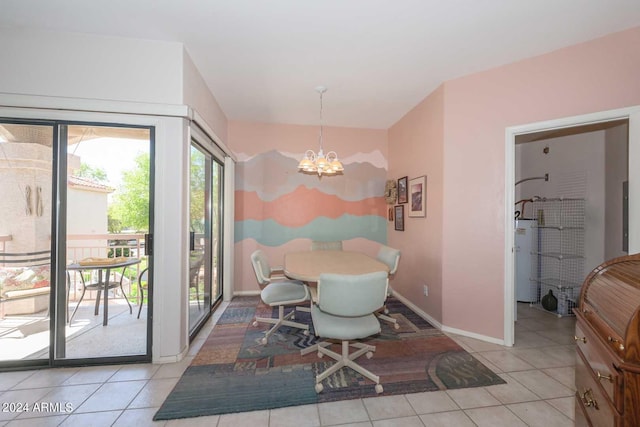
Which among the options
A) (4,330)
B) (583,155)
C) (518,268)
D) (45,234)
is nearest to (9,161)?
(45,234)

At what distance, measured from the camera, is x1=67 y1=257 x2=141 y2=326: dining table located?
218 centimetres

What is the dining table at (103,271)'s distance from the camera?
7.14 feet

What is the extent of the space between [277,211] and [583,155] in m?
4.48

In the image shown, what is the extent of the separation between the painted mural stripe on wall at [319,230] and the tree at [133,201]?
1796 millimetres

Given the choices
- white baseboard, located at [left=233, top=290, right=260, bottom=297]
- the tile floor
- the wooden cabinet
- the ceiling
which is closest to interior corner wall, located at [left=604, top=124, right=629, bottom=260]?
the ceiling

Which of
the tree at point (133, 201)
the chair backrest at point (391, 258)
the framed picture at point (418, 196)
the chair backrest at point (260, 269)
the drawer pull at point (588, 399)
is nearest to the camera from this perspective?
the drawer pull at point (588, 399)

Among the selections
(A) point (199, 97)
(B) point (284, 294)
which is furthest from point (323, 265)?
(A) point (199, 97)

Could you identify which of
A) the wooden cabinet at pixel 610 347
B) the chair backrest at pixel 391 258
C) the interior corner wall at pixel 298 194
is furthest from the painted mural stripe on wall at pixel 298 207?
the wooden cabinet at pixel 610 347

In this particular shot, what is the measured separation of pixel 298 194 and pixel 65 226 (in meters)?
2.77

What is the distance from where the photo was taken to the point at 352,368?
6.48ft

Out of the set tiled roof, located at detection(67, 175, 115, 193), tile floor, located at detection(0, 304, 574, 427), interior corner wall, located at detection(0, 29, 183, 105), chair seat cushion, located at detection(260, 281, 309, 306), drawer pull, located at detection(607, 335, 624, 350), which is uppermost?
interior corner wall, located at detection(0, 29, 183, 105)

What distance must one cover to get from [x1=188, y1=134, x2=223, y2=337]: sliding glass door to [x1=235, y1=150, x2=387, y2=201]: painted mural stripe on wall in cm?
51

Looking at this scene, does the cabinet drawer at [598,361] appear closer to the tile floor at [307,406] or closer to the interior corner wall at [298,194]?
the tile floor at [307,406]

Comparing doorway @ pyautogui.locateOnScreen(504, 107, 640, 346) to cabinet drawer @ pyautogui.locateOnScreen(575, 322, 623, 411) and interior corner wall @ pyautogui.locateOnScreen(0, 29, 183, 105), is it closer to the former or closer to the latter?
cabinet drawer @ pyautogui.locateOnScreen(575, 322, 623, 411)
